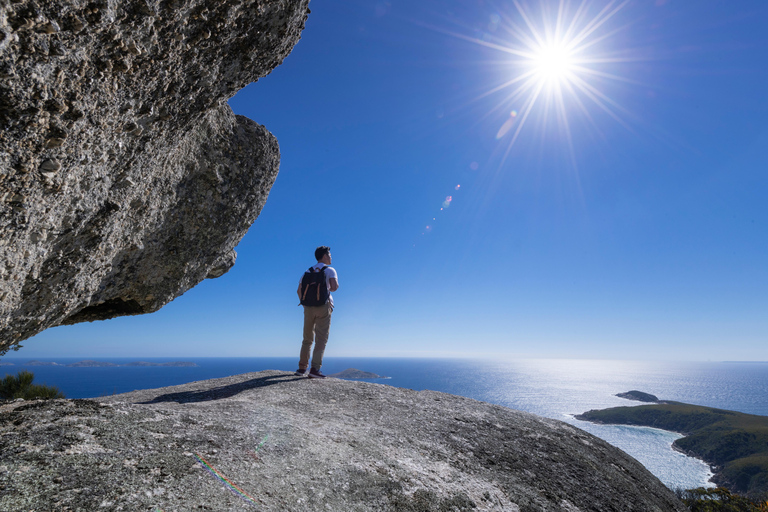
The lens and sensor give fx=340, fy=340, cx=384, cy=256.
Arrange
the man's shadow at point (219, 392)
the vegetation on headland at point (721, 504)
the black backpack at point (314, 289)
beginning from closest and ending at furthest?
the man's shadow at point (219, 392)
the black backpack at point (314, 289)
the vegetation on headland at point (721, 504)

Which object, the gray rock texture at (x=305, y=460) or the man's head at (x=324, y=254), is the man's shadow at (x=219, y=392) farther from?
the man's head at (x=324, y=254)

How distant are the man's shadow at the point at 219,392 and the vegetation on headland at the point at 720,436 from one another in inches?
2007

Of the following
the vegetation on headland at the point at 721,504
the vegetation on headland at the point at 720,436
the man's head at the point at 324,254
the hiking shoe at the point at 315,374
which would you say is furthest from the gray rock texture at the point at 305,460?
the vegetation on headland at the point at 720,436

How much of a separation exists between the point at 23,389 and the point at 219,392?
1253 cm

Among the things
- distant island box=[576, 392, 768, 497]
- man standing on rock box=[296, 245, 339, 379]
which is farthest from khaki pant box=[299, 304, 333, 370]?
distant island box=[576, 392, 768, 497]

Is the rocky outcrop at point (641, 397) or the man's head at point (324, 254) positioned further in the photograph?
the rocky outcrop at point (641, 397)

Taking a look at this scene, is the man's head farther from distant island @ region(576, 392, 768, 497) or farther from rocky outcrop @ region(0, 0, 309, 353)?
distant island @ region(576, 392, 768, 497)

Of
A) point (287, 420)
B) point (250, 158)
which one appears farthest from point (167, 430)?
point (250, 158)

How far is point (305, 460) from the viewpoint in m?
4.38

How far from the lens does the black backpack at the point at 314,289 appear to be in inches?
383

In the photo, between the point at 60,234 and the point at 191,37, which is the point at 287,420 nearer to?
the point at 60,234

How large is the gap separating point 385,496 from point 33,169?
5.28 meters

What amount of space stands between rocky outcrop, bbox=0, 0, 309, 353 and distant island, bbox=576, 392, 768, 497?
228 feet

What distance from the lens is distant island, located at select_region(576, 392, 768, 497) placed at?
61.6 metres
